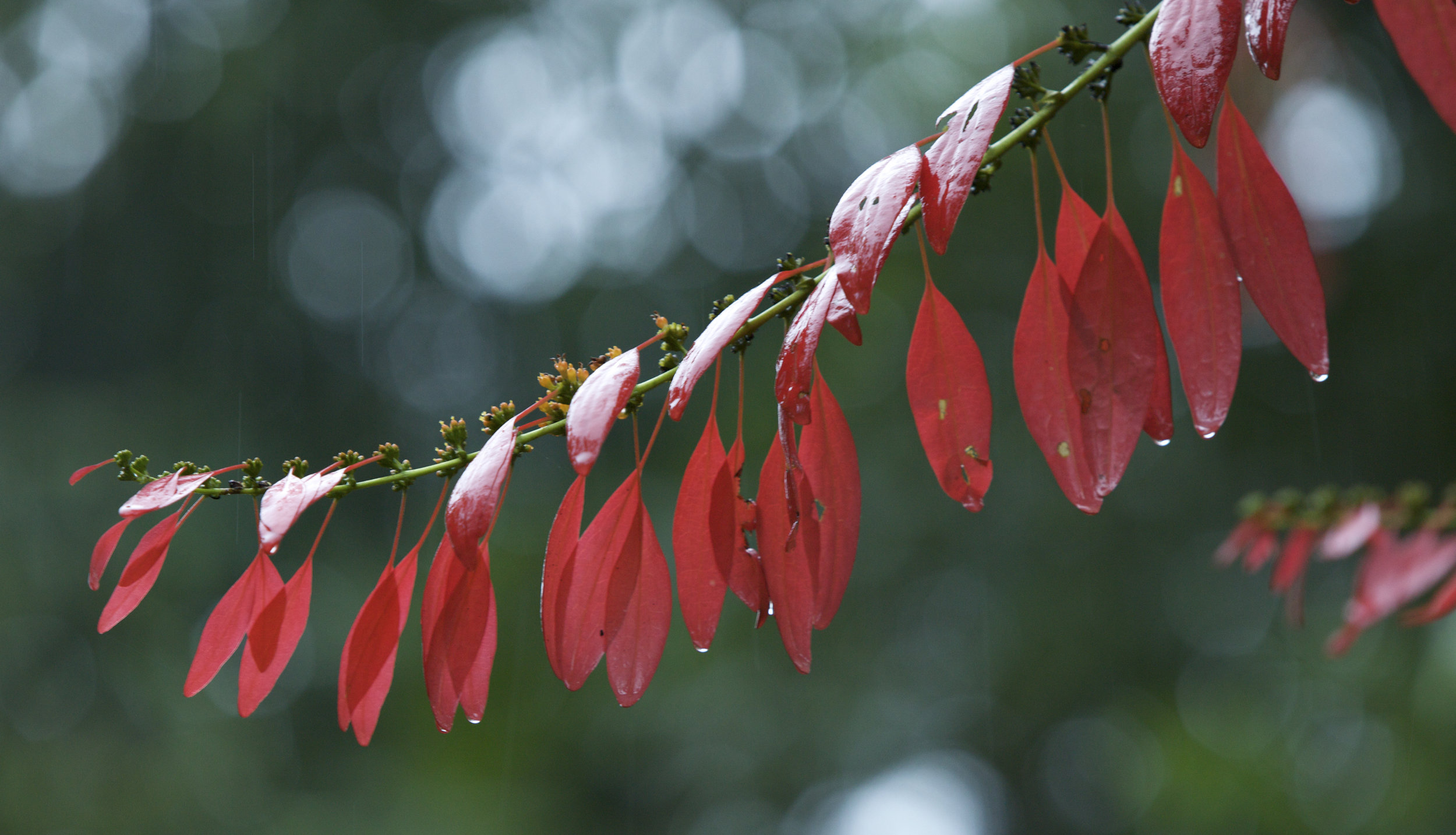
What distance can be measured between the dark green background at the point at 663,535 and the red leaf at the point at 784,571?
3455 mm

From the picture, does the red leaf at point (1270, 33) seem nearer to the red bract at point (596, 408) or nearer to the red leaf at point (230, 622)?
the red bract at point (596, 408)

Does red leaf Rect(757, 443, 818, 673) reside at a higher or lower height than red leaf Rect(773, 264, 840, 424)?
lower

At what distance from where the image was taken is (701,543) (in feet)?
1.86

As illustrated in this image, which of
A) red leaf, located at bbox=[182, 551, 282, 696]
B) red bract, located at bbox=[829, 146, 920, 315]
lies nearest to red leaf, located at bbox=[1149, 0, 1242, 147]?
red bract, located at bbox=[829, 146, 920, 315]

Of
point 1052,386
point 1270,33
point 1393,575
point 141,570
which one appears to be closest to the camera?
point 1270,33

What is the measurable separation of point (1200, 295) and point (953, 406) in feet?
0.43

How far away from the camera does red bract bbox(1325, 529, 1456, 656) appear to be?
0.90m

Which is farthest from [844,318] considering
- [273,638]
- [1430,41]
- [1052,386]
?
[273,638]

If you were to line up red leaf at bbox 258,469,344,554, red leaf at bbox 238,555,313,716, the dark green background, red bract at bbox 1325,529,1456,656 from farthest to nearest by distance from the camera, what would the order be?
the dark green background → red bract at bbox 1325,529,1456,656 → red leaf at bbox 238,555,313,716 → red leaf at bbox 258,469,344,554

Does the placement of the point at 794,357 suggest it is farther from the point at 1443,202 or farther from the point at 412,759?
the point at 412,759

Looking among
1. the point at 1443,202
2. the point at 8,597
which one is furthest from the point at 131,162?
the point at 1443,202

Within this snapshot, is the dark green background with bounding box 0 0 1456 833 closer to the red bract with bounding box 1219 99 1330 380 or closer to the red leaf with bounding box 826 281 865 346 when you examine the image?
the red bract with bounding box 1219 99 1330 380

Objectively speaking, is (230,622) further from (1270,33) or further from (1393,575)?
(1393,575)

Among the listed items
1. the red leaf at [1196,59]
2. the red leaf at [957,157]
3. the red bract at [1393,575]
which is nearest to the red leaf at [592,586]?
the red leaf at [957,157]
